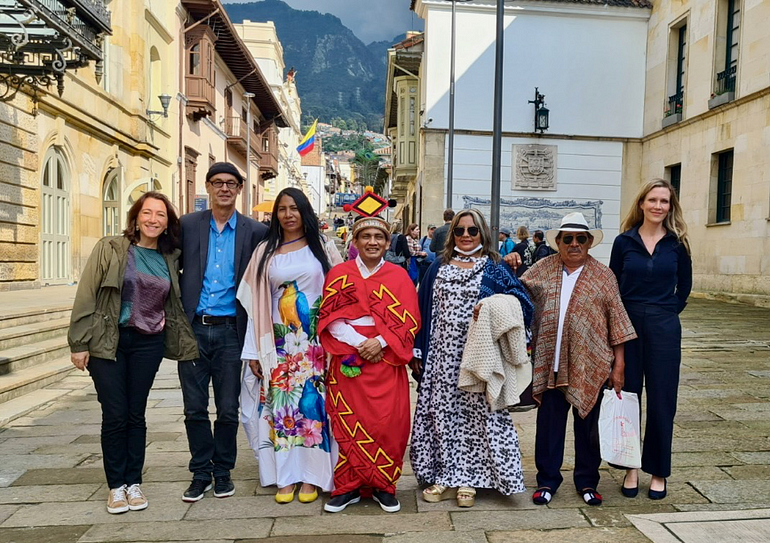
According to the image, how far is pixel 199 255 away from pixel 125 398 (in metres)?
0.96

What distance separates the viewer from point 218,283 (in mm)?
4066

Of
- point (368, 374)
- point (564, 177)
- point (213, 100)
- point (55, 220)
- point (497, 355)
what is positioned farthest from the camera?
point (213, 100)

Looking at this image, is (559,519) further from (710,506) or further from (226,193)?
(226,193)

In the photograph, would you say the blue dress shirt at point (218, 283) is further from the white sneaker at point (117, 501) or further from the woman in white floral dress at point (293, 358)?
the white sneaker at point (117, 501)

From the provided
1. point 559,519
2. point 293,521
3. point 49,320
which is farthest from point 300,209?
point 49,320

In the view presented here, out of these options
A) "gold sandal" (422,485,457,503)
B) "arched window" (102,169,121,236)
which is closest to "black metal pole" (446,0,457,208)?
"arched window" (102,169,121,236)

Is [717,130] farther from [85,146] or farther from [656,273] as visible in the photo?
[85,146]

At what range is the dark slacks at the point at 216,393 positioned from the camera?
4023mm

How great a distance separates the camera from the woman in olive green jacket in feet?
12.3

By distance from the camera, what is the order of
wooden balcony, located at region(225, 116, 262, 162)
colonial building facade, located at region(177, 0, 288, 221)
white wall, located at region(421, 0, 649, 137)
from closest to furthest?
white wall, located at region(421, 0, 649, 137) < colonial building facade, located at region(177, 0, 288, 221) < wooden balcony, located at region(225, 116, 262, 162)

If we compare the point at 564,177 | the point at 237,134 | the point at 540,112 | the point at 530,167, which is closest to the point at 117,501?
the point at 530,167

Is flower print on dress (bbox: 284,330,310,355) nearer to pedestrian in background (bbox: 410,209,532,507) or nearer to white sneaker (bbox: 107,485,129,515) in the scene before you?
pedestrian in background (bbox: 410,209,532,507)

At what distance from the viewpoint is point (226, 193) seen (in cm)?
409

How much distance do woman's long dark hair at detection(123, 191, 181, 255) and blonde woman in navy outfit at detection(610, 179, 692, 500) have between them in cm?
284
